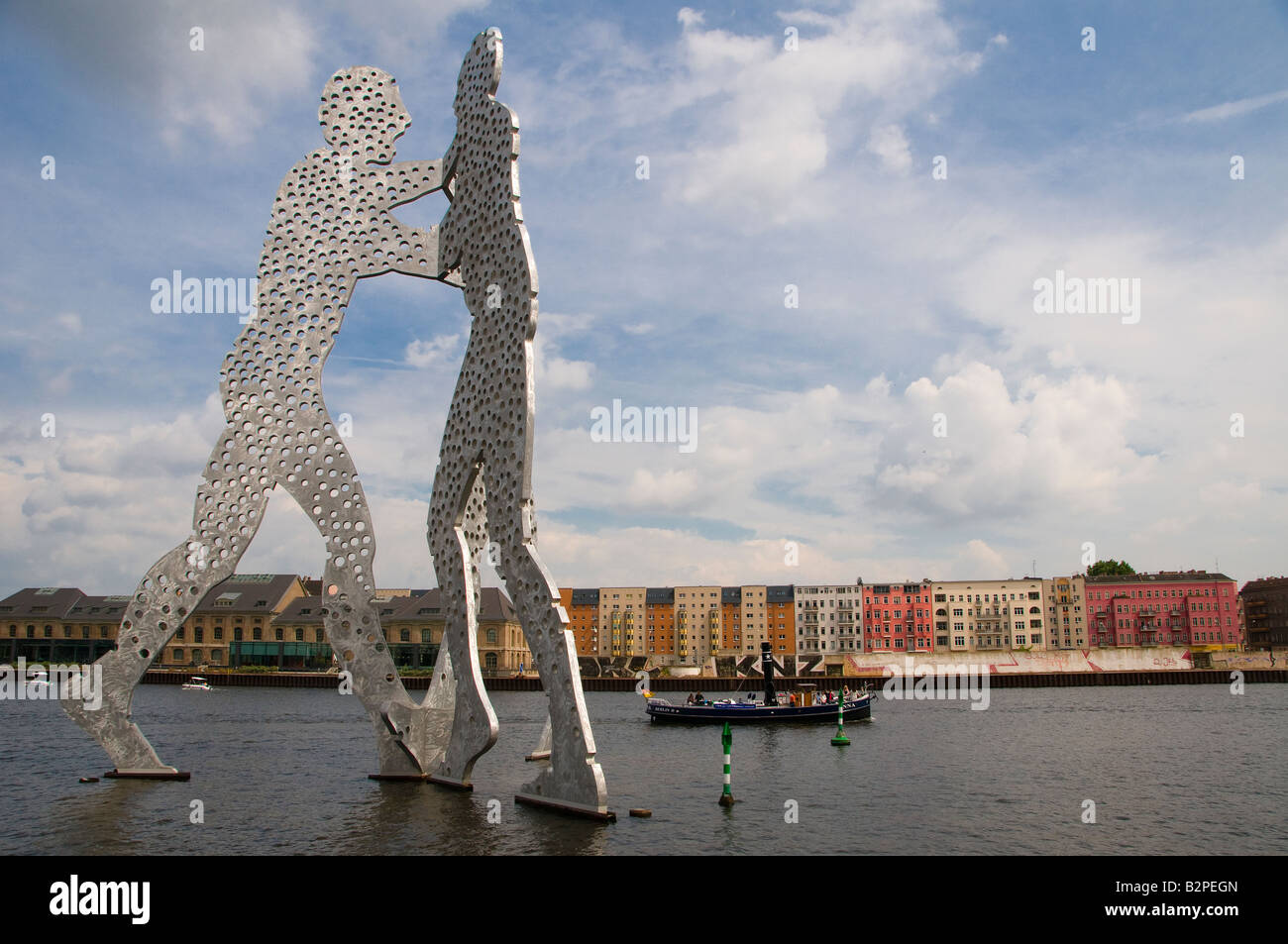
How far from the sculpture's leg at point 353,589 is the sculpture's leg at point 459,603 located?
1.02 meters

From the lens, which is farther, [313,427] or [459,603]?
[313,427]

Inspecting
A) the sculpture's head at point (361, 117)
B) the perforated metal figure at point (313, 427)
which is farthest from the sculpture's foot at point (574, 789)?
the sculpture's head at point (361, 117)

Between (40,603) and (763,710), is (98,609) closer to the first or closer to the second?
(40,603)

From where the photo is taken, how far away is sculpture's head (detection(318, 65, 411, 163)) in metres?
26.2

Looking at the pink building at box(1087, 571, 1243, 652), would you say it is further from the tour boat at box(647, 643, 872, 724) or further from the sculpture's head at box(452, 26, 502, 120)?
the sculpture's head at box(452, 26, 502, 120)

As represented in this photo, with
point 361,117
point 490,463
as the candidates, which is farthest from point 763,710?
point 361,117

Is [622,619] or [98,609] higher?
[98,609]

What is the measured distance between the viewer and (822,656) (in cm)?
11019

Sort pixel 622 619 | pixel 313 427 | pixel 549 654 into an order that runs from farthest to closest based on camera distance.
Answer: pixel 622 619, pixel 313 427, pixel 549 654

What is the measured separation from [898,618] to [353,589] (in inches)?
4956

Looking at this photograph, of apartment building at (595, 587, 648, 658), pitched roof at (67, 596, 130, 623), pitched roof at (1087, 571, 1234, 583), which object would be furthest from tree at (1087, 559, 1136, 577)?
pitched roof at (67, 596, 130, 623)

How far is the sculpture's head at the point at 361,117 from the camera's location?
86.1ft

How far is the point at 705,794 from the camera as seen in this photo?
26.2 metres

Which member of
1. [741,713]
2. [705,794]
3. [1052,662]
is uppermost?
[705,794]
